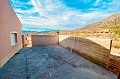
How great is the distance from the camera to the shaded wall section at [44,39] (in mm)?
16872

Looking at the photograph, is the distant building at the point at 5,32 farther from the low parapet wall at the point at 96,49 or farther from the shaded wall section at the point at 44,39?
the shaded wall section at the point at 44,39

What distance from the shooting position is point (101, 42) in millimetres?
6676

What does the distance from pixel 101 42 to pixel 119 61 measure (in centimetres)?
163

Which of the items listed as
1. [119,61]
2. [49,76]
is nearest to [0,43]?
[49,76]

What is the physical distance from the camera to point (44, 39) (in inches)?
691

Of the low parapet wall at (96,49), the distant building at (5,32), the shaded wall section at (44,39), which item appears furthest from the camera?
the shaded wall section at (44,39)

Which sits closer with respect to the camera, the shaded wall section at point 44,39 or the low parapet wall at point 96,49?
the low parapet wall at point 96,49

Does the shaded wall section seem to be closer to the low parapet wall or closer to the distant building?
the distant building

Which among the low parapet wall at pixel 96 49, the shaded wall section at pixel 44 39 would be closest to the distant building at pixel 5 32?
the low parapet wall at pixel 96 49

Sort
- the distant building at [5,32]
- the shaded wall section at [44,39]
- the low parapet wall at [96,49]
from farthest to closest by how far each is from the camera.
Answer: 1. the shaded wall section at [44,39]
2. the distant building at [5,32]
3. the low parapet wall at [96,49]

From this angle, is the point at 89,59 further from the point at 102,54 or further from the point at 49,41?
the point at 49,41

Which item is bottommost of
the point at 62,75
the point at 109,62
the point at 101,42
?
the point at 62,75

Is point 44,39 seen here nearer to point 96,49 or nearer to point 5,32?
point 5,32

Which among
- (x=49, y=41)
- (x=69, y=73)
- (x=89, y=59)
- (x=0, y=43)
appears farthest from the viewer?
(x=49, y=41)
